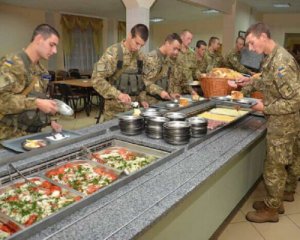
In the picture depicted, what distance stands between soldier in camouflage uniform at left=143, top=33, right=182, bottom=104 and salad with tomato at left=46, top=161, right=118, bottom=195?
1.46 m

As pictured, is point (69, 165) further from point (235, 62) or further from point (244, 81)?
point (235, 62)

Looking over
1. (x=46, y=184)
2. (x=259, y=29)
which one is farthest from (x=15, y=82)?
(x=259, y=29)

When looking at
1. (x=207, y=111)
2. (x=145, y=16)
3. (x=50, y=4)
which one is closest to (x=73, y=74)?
(x=50, y=4)

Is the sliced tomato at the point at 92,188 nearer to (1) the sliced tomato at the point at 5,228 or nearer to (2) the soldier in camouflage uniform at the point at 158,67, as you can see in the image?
(1) the sliced tomato at the point at 5,228

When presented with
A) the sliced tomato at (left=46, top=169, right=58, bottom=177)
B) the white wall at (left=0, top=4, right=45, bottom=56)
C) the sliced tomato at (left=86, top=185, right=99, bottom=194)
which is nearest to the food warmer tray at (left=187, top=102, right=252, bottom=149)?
the sliced tomato at (left=86, top=185, right=99, bottom=194)

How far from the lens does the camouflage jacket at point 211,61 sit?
4504 mm

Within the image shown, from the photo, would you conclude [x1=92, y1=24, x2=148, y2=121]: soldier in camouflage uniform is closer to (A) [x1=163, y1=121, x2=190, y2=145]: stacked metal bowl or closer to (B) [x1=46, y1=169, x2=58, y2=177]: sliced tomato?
(A) [x1=163, y1=121, x2=190, y2=145]: stacked metal bowl

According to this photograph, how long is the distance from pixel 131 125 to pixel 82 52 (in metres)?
8.32

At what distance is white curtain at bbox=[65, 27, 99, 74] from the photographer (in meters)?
9.20

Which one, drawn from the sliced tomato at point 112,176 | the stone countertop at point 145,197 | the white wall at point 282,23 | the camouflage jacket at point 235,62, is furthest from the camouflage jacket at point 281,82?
the white wall at point 282,23

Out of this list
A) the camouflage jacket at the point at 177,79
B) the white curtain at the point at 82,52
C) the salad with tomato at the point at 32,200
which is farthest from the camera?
the white curtain at the point at 82,52

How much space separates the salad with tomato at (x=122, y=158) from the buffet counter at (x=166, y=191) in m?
0.08

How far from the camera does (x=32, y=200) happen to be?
1.10 metres

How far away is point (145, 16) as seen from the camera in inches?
158
